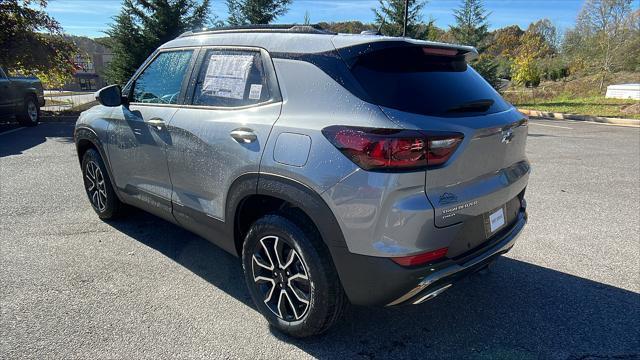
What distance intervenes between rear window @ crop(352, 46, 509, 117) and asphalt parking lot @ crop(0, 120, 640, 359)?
1.39 m

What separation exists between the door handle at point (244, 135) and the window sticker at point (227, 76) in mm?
266

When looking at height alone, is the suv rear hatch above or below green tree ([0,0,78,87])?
below

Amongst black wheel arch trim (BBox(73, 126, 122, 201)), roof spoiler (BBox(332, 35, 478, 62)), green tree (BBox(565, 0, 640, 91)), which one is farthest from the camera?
green tree (BBox(565, 0, 640, 91))

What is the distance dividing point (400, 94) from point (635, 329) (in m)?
2.17

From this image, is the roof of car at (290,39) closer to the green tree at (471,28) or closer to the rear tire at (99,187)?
the rear tire at (99,187)

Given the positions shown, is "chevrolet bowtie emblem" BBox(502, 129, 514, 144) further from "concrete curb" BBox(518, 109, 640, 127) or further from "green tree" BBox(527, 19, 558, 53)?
"green tree" BBox(527, 19, 558, 53)

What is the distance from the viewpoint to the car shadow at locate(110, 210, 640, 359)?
2619mm

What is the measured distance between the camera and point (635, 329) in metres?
A: 2.82

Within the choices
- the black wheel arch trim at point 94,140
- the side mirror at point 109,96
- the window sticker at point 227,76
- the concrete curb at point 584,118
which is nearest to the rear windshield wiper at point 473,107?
the window sticker at point 227,76

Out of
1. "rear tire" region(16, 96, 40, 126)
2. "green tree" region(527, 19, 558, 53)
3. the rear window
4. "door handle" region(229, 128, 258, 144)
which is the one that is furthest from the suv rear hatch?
"green tree" region(527, 19, 558, 53)

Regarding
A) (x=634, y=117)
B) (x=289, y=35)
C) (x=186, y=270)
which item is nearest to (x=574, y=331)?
(x=289, y=35)

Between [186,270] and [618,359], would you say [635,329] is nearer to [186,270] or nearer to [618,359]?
[618,359]

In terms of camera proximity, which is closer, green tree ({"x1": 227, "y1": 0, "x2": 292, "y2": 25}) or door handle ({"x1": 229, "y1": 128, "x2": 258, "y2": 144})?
door handle ({"x1": 229, "y1": 128, "x2": 258, "y2": 144})

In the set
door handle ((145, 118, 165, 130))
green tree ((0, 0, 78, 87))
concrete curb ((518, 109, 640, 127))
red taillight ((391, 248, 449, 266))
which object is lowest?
concrete curb ((518, 109, 640, 127))
